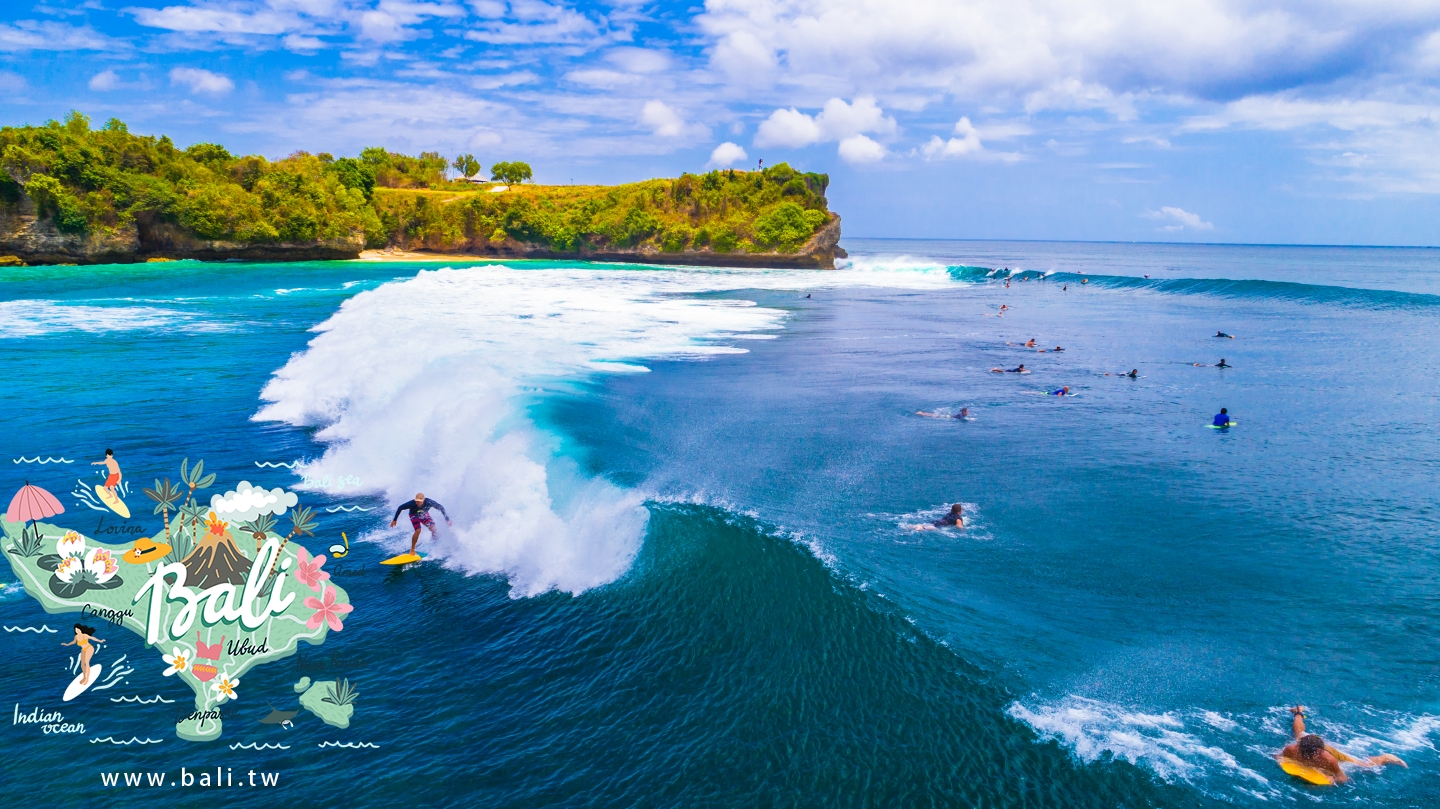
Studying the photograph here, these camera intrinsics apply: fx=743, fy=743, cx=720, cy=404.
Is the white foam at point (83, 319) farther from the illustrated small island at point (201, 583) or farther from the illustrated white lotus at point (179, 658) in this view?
the illustrated white lotus at point (179, 658)

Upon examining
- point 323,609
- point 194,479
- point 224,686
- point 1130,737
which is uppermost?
point 194,479

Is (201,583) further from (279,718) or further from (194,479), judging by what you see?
(279,718)

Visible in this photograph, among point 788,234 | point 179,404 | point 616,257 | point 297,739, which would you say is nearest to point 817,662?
point 297,739

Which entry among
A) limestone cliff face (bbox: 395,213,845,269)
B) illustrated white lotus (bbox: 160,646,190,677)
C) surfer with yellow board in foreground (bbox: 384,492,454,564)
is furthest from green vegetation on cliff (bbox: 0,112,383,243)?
illustrated white lotus (bbox: 160,646,190,677)

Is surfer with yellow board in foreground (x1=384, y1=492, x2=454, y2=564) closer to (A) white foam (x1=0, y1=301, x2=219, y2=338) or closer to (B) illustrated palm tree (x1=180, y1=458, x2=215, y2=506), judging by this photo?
(B) illustrated palm tree (x1=180, y1=458, x2=215, y2=506)

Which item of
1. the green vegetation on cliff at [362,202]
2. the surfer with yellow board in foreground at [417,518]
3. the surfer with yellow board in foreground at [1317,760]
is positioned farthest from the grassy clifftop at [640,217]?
the surfer with yellow board in foreground at [1317,760]

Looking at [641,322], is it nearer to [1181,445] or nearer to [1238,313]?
[1181,445]

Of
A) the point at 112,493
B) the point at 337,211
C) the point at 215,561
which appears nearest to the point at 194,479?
the point at 215,561
